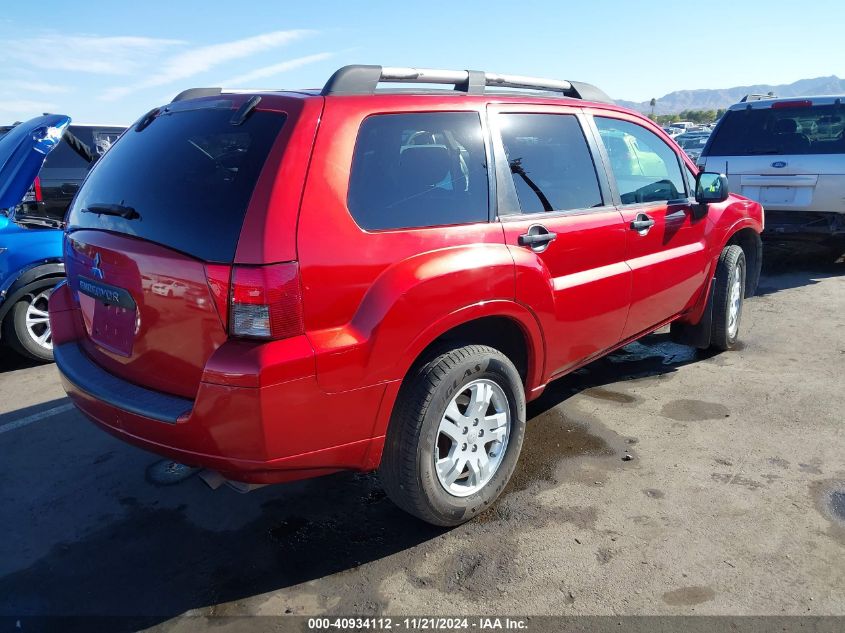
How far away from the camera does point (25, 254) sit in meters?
5.21

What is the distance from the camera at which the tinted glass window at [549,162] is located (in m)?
3.23

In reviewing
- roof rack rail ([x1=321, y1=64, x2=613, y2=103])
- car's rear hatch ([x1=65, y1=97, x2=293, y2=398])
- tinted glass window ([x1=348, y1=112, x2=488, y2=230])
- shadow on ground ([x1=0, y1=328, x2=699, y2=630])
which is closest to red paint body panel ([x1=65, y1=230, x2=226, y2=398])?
car's rear hatch ([x1=65, y1=97, x2=293, y2=398])

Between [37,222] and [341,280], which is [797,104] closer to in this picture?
[341,280]

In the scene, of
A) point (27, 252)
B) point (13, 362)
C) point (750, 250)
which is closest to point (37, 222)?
point (27, 252)

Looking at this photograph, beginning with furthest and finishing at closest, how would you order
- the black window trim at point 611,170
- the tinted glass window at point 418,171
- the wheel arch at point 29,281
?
1. the wheel arch at point 29,281
2. the black window trim at point 611,170
3. the tinted glass window at point 418,171

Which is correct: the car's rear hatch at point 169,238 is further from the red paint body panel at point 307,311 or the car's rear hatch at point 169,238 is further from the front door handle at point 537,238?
the front door handle at point 537,238

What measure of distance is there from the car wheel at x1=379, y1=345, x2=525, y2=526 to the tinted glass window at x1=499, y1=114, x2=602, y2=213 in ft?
2.87

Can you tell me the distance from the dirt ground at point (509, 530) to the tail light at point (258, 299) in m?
1.12

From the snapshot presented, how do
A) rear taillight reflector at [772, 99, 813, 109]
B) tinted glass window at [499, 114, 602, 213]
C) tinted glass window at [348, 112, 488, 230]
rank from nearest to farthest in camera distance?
tinted glass window at [348, 112, 488, 230]
tinted glass window at [499, 114, 602, 213]
rear taillight reflector at [772, 99, 813, 109]

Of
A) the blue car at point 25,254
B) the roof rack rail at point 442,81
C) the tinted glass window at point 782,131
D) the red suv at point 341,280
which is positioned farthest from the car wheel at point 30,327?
the tinted glass window at point 782,131

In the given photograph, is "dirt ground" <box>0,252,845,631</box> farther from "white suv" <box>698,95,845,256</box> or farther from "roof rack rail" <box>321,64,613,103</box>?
"white suv" <box>698,95,845,256</box>

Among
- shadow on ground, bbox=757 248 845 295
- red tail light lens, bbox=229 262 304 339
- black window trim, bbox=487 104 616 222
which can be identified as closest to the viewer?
red tail light lens, bbox=229 262 304 339

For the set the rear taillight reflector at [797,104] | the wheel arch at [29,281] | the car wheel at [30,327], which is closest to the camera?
the wheel arch at [29,281]

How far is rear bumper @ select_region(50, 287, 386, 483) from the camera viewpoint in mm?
2275
